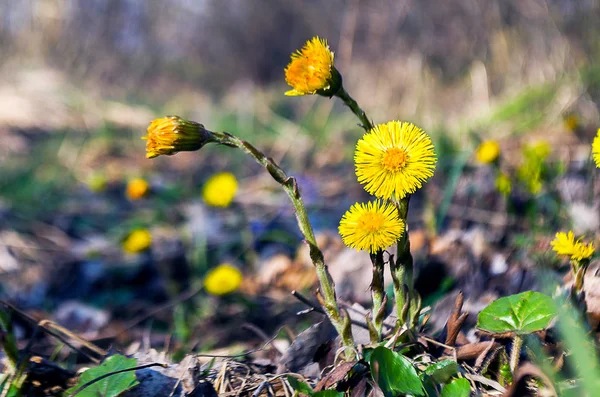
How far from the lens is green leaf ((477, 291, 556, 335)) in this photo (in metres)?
0.91

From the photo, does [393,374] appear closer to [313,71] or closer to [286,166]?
[313,71]

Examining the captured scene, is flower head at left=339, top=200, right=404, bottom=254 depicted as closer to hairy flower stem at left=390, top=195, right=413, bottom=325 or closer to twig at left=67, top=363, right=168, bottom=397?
hairy flower stem at left=390, top=195, right=413, bottom=325

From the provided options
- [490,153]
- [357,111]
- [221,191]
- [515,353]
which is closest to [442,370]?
[515,353]

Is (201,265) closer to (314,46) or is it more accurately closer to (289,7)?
(314,46)

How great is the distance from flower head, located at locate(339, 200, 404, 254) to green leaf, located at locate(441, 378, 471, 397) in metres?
0.26

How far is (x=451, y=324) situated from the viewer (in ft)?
3.31

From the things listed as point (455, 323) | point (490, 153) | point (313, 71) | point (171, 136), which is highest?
point (490, 153)

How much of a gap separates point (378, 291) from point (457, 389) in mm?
209

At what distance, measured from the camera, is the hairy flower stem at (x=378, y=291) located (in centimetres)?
92

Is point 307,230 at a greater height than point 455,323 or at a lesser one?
greater

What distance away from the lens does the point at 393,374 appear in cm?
87

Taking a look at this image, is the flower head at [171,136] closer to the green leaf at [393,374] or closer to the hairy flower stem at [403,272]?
the hairy flower stem at [403,272]

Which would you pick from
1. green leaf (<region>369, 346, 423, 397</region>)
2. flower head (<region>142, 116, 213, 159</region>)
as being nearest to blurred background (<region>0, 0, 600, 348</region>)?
green leaf (<region>369, 346, 423, 397</region>)

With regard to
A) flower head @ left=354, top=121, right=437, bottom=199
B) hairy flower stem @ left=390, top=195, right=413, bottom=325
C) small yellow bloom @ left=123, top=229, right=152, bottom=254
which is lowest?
hairy flower stem @ left=390, top=195, right=413, bottom=325
